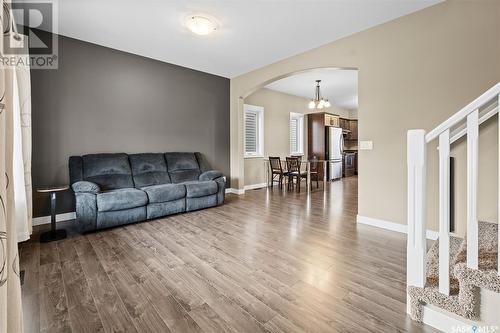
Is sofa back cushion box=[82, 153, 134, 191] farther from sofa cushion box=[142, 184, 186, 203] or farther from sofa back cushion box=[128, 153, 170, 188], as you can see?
sofa cushion box=[142, 184, 186, 203]

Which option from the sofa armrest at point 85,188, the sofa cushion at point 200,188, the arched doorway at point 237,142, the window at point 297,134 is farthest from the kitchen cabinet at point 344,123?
the sofa armrest at point 85,188

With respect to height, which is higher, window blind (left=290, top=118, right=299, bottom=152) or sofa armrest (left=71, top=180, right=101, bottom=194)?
window blind (left=290, top=118, right=299, bottom=152)

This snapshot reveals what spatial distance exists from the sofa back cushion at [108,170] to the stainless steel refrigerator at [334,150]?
243 inches

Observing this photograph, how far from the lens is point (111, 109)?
4098 millimetres

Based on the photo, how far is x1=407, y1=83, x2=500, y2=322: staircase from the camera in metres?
1.28

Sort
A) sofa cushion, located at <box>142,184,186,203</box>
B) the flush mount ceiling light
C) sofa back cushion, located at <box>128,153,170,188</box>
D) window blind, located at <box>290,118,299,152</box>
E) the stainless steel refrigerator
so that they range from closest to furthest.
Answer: the flush mount ceiling light, sofa cushion, located at <box>142,184,186,203</box>, sofa back cushion, located at <box>128,153,170,188</box>, window blind, located at <box>290,118,299,152</box>, the stainless steel refrigerator

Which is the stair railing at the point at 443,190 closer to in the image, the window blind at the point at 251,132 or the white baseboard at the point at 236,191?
the white baseboard at the point at 236,191

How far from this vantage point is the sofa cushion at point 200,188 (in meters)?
4.02

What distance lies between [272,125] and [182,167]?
3.34m

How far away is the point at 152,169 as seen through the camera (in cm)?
433

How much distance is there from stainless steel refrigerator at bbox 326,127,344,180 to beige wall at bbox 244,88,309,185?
1.38m

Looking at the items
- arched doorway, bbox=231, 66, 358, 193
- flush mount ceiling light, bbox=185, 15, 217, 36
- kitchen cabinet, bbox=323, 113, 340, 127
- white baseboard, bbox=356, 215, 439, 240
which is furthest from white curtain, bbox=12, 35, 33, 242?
kitchen cabinet, bbox=323, 113, 340, 127

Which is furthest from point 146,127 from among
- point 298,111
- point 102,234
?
point 298,111

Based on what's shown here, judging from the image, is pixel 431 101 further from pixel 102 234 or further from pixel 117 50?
pixel 117 50
